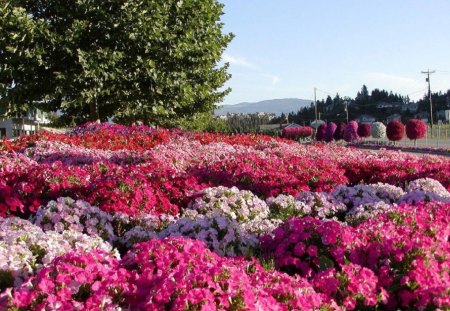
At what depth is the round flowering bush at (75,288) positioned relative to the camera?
134 inches

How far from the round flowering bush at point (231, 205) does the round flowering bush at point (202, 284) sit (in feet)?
9.22

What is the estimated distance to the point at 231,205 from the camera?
7.66 meters

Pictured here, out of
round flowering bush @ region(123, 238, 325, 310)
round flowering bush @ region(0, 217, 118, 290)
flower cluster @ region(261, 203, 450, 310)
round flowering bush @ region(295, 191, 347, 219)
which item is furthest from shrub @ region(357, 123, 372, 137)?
round flowering bush @ region(123, 238, 325, 310)

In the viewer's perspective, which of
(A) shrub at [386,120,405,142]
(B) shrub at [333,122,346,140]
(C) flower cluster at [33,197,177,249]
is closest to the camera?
(C) flower cluster at [33,197,177,249]

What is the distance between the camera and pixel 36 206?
7.63 m

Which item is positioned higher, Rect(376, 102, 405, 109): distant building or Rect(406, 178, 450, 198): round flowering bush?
Rect(376, 102, 405, 109): distant building

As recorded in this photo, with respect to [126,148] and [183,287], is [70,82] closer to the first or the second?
[126,148]

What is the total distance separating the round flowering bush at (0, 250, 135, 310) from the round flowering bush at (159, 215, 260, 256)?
83.4 inches

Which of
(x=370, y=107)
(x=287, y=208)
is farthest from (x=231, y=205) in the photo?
(x=370, y=107)

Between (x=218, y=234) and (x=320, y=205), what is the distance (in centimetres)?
265

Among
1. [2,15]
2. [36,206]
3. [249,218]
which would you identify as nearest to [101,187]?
[36,206]

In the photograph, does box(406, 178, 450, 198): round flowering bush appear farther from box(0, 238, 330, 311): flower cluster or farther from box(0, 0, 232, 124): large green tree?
box(0, 0, 232, 124): large green tree

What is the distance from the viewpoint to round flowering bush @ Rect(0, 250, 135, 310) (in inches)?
134

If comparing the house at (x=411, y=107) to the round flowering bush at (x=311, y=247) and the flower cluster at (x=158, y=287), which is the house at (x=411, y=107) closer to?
the round flowering bush at (x=311, y=247)
